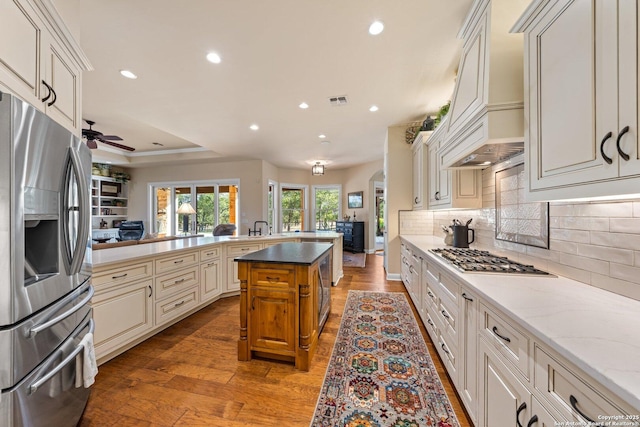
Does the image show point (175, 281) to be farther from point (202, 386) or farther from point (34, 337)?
point (34, 337)

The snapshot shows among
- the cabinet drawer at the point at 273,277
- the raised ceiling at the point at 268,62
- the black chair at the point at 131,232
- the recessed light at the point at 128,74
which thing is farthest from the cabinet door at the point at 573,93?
the black chair at the point at 131,232

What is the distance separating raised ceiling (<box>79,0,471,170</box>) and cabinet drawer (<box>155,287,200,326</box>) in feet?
8.12

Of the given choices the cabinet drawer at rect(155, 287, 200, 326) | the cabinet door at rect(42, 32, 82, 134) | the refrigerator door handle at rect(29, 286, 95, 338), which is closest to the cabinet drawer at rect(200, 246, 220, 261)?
the cabinet drawer at rect(155, 287, 200, 326)

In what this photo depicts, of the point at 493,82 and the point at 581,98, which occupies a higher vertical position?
the point at 493,82

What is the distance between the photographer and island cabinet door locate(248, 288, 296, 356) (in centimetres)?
199

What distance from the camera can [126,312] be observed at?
2.14 meters

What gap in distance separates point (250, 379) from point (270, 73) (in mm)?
2920

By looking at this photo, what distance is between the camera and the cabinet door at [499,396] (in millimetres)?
939

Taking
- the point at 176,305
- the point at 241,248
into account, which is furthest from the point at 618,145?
the point at 241,248

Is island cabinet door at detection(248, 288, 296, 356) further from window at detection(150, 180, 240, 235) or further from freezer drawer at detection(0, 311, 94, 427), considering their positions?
window at detection(150, 180, 240, 235)

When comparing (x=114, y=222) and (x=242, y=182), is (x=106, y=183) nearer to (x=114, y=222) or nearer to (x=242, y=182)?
(x=114, y=222)

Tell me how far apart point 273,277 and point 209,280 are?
1.73 meters

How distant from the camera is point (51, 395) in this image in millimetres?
1096

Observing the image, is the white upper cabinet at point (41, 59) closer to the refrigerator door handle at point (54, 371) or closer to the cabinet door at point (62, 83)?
the cabinet door at point (62, 83)
